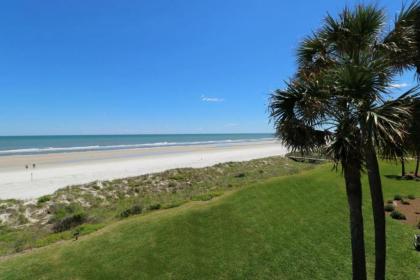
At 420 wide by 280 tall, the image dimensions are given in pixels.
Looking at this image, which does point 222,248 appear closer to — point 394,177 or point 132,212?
point 132,212

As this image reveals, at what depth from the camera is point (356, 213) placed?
232 inches

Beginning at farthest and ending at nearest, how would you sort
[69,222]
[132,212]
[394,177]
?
[394,177], [132,212], [69,222]

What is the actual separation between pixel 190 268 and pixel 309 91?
5.10m

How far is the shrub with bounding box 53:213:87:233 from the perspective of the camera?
1191 centimetres

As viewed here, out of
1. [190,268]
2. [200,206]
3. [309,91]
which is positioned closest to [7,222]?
[200,206]

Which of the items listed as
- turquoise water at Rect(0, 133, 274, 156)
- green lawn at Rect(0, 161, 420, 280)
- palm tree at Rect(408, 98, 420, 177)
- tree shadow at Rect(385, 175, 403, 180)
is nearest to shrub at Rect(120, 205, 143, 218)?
green lawn at Rect(0, 161, 420, 280)

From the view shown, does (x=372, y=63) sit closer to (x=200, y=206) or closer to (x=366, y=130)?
(x=366, y=130)

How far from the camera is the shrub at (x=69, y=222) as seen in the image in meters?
11.9

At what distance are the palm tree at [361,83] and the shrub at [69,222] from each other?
962 cm

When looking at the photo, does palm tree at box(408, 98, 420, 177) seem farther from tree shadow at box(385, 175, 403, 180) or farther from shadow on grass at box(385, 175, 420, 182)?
tree shadow at box(385, 175, 403, 180)

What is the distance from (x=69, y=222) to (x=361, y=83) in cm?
1144

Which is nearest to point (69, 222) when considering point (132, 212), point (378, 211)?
point (132, 212)

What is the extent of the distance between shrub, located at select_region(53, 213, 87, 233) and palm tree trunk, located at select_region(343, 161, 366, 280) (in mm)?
9936

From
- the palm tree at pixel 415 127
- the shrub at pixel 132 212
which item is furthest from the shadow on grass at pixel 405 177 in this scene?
the palm tree at pixel 415 127
